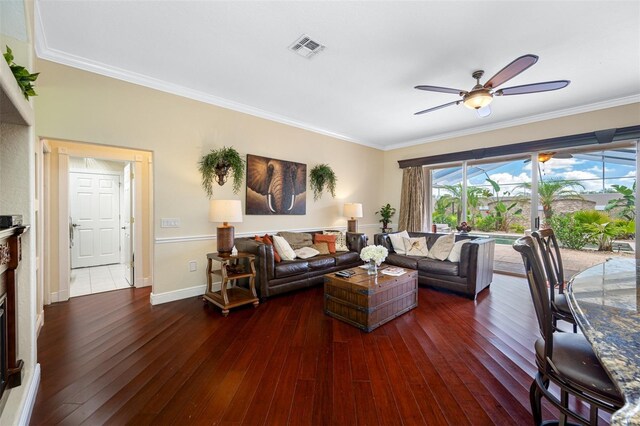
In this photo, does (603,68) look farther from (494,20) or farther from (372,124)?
(372,124)

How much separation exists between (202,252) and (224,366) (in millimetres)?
2047

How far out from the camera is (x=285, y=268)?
364 cm

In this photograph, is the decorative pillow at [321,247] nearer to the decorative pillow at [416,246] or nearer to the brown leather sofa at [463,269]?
the brown leather sofa at [463,269]

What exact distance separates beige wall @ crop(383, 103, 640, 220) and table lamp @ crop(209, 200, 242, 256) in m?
4.30

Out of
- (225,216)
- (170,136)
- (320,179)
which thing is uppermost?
(170,136)

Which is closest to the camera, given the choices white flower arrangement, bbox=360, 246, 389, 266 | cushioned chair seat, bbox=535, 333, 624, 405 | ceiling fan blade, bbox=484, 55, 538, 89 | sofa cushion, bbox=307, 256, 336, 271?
cushioned chair seat, bbox=535, 333, 624, 405

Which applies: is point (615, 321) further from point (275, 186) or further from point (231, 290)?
point (275, 186)

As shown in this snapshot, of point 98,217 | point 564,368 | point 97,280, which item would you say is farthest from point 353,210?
point 98,217

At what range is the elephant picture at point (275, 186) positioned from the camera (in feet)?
13.9

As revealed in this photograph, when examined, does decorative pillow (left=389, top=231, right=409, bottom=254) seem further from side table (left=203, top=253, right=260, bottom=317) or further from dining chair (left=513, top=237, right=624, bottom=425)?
dining chair (left=513, top=237, right=624, bottom=425)

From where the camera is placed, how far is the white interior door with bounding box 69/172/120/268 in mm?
5223

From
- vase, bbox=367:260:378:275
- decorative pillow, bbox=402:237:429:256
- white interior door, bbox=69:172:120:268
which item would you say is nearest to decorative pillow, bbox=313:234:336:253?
decorative pillow, bbox=402:237:429:256

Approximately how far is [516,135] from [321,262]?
13.8 feet

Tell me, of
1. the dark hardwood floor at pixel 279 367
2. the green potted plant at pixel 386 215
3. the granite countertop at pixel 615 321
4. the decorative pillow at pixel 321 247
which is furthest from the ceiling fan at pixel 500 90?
the green potted plant at pixel 386 215
